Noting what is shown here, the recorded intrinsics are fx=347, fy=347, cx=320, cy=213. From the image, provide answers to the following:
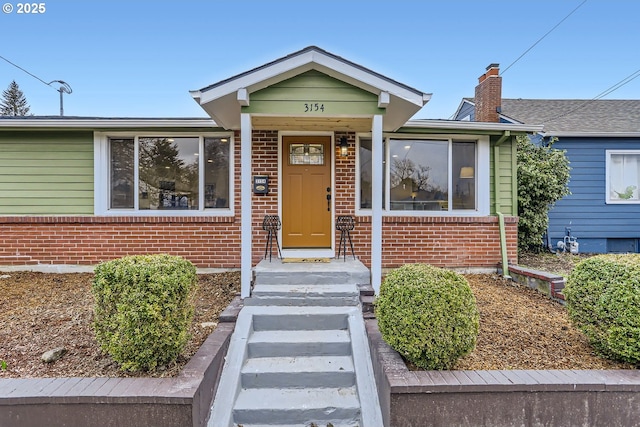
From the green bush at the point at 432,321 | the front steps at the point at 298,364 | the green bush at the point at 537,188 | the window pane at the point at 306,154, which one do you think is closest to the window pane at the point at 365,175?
the window pane at the point at 306,154

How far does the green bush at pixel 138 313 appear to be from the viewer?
2561mm

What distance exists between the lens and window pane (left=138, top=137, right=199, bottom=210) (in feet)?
20.1

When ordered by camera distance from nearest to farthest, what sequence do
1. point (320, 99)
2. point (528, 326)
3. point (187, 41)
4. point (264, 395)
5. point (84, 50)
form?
point (264, 395)
point (528, 326)
point (320, 99)
point (187, 41)
point (84, 50)

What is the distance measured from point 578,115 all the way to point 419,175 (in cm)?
771

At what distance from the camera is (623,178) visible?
29.8 feet

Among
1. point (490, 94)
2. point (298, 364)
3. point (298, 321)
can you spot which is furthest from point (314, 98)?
point (490, 94)

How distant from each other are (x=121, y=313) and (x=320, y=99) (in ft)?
10.6

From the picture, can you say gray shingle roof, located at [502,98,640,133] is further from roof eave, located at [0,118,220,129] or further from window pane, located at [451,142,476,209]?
roof eave, located at [0,118,220,129]

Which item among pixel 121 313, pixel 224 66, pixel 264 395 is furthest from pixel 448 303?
pixel 224 66

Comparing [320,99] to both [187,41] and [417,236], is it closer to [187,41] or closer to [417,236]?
[417,236]

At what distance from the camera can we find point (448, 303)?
2.69m

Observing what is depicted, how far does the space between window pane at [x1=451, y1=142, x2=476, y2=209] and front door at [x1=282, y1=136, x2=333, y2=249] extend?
2331mm

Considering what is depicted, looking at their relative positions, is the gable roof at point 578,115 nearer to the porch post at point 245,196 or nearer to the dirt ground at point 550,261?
the dirt ground at point 550,261

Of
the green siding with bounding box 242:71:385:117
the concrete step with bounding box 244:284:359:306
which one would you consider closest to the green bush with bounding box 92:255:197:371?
the concrete step with bounding box 244:284:359:306
